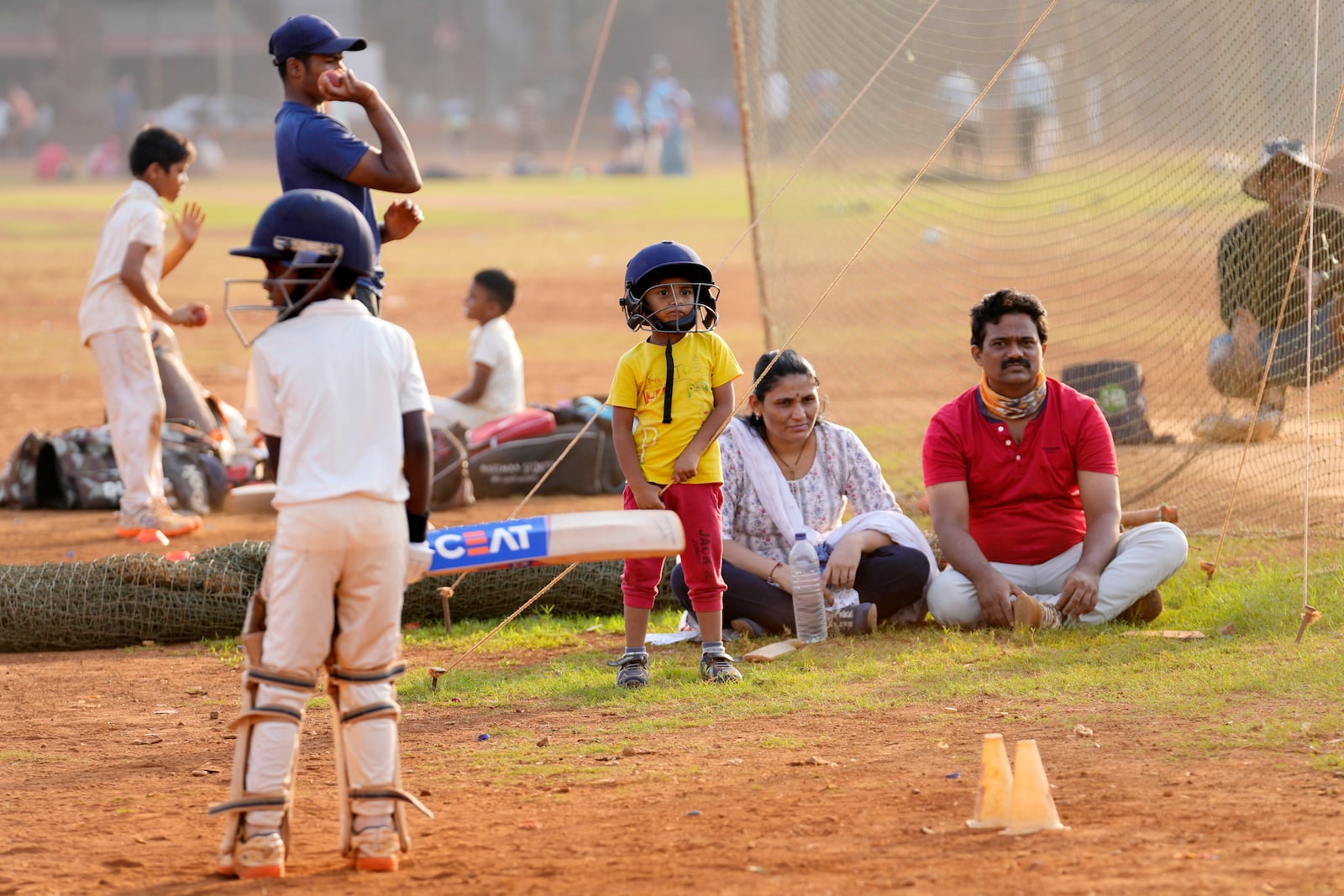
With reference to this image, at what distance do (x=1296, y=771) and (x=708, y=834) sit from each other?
5.35 ft

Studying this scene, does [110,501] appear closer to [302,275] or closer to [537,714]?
[537,714]

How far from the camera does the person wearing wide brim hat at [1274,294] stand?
7398 mm

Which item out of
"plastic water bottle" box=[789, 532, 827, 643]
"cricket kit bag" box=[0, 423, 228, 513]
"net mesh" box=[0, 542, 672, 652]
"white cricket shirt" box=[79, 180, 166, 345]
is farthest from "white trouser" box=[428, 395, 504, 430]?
"plastic water bottle" box=[789, 532, 827, 643]

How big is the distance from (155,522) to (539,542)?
17.8 ft

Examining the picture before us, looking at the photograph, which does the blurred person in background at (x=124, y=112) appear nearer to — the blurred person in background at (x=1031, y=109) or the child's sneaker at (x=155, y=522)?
the blurred person in background at (x=1031, y=109)

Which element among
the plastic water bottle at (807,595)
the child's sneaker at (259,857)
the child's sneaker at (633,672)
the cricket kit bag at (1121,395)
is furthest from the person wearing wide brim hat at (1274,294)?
the child's sneaker at (259,857)

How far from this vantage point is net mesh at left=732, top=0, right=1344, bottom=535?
773cm

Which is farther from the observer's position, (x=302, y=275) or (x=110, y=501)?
(x=110, y=501)

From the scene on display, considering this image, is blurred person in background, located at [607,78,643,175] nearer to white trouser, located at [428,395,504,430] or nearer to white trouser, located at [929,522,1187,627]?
white trouser, located at [428,395,504,430]

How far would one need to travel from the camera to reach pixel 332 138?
5172mm

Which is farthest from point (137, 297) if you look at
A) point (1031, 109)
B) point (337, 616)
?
point (1031, 109)

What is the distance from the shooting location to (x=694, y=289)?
5539 millimetres

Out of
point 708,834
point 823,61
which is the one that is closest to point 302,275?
point 708,834

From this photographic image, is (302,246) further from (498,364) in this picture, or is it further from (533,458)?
(498,364)
